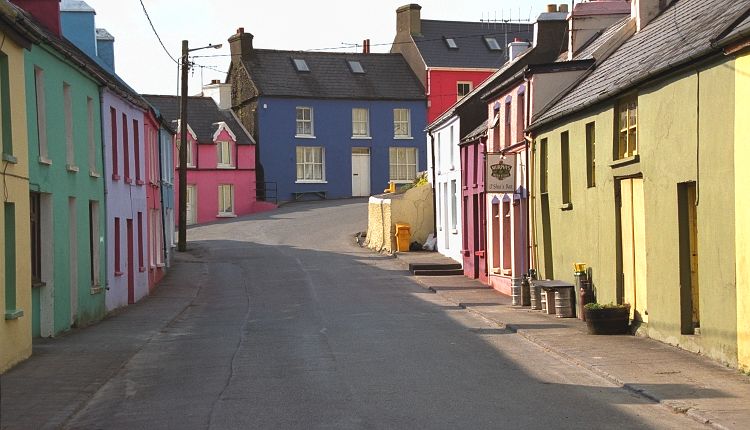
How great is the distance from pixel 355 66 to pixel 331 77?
2231 millimetres

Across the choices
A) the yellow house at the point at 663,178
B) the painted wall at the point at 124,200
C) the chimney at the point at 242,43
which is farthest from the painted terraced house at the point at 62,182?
the chimney at the point at 242,43

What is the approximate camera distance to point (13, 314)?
1608cm

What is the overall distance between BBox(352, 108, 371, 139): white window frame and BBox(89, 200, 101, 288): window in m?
41.4

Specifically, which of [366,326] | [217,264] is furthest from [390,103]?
[366,326]

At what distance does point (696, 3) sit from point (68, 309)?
44.3 feet

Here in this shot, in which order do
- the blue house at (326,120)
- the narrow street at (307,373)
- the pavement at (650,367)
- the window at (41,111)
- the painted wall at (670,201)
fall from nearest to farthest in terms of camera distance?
1. the narrow street at (307,373)
2. the pavement at (650,367)
3. the painted wall at (670,201)
4. the window at (41,111)
5. the blue house at (326,120)

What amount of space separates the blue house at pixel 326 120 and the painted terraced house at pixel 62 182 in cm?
3837

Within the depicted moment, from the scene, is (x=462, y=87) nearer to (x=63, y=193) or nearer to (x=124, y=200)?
(x=124, y=200)

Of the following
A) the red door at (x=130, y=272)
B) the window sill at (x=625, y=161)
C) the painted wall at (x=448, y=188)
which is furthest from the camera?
the painted wall at (x=448, y=188)

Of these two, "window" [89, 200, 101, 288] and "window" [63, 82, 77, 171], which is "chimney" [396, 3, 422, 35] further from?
"window" [63, 82, 77, 171]

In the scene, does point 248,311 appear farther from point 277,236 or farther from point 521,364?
point 277,236

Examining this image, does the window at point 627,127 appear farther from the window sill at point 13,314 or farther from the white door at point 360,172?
the white door at point 360,172

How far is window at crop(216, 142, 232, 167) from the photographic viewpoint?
6303 cm

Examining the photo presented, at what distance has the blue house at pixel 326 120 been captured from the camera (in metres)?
64.6
